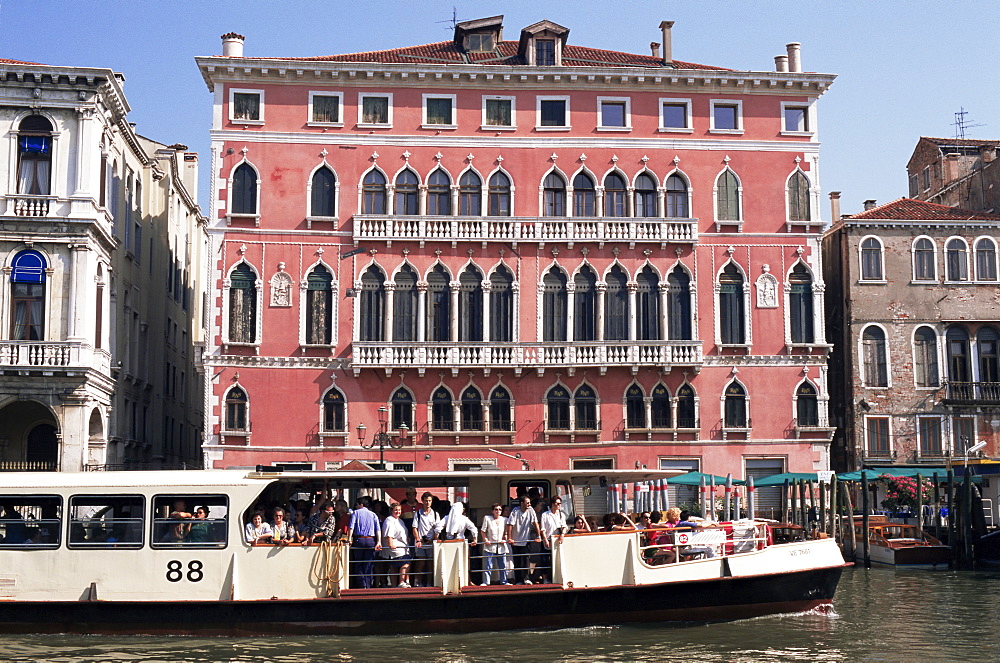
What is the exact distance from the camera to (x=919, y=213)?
3703cm

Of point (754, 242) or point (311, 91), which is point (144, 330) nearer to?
point (311, 91)

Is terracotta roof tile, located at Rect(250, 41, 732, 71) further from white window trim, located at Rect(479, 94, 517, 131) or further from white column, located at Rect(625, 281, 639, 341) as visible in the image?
white column, located at Rect(625, 281, 639, 341)

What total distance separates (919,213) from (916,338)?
4.03 m

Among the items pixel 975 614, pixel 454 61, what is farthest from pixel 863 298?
pixel 975 614

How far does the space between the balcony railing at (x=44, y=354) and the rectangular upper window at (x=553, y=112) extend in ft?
44.9

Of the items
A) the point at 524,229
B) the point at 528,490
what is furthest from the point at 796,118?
the point at 528,490

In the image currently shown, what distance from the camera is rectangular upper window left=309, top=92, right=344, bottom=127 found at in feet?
105

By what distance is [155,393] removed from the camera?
3666cm

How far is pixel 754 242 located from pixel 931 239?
7.26 m

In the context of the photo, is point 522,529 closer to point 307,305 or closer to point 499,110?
point 307,305

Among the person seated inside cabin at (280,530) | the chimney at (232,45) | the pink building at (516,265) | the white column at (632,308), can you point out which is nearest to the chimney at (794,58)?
the pink building at (516,265)

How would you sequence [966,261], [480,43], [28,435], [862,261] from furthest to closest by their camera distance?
1. [966,261]
2. [862,261]
3. [480,43]
4. [28,435]

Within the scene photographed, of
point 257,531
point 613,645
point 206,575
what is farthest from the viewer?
point 257,531

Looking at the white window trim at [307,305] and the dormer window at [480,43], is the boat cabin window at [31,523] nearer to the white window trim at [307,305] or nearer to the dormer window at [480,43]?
the white window trim at [307,305]
